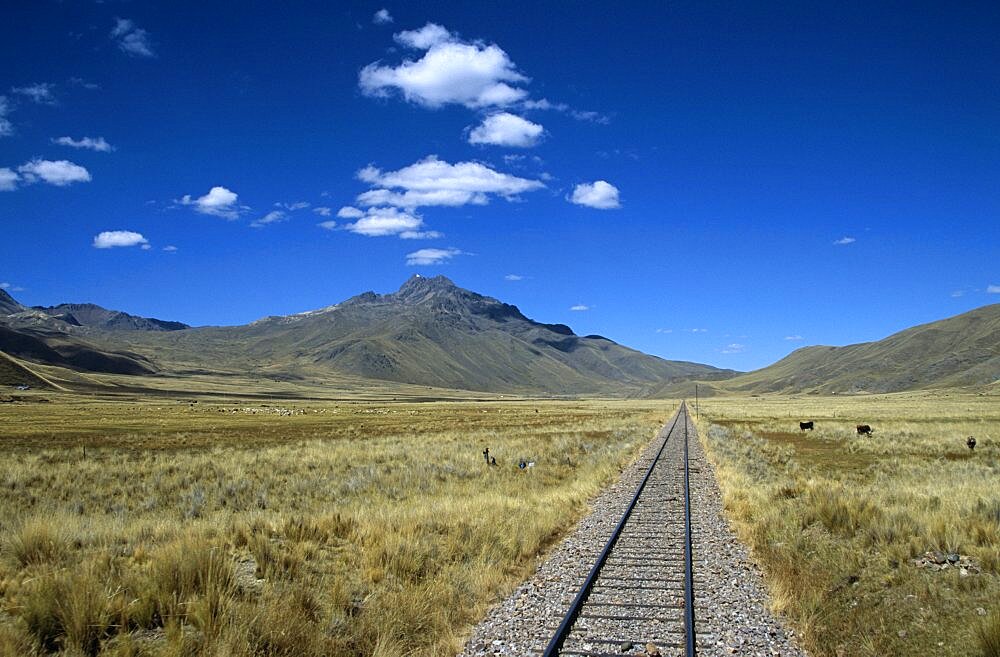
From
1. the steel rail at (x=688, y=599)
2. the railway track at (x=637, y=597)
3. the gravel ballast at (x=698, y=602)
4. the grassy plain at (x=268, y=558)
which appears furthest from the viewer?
the gravel ballast at (x=698, y=602)

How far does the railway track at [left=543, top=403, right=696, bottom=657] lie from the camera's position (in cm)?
648

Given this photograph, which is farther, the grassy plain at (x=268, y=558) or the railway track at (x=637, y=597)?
the railway track at (x=637, y=597)

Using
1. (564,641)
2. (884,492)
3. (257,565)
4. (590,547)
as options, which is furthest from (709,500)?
(257,565)

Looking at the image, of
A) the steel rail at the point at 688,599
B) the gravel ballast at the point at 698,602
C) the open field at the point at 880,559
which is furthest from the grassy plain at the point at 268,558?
the open field at the point at 880,559

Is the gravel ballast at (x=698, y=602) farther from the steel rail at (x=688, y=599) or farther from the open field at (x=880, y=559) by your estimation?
the open field at (x=880, y=559)

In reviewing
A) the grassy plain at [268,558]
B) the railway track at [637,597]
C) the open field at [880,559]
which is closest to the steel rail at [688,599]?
the railway track at [637,597]

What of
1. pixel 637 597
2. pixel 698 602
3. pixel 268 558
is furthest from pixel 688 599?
pixel 268 558

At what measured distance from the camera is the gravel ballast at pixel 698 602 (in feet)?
21.7

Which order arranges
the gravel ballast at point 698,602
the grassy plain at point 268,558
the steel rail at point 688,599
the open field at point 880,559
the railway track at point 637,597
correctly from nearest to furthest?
the grassy plain at point 268,558, the steel rail at point 688,599, the railway track at point 637,597, the gravel ballast at point 698,602, the open field at point 880,559

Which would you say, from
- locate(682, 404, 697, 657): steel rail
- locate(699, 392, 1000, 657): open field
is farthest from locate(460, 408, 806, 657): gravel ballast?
locate(699, 392, 1000, 657): open field

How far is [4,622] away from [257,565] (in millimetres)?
2949

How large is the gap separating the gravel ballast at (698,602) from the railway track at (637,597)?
0.58ft

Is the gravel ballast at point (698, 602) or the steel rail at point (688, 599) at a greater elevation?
the steel rail at point (688, 599)

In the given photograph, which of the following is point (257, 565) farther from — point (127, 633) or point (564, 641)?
point (564, 641)
